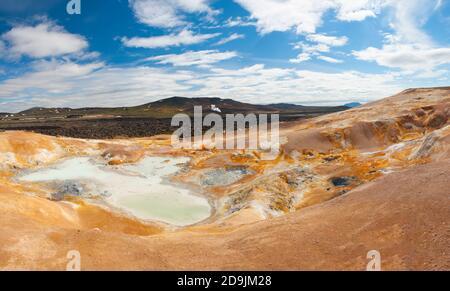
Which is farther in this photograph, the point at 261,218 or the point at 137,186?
the point at 137,186

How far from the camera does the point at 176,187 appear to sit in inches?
2608

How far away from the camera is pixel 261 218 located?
45.2 metres

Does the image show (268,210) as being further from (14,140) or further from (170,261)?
(14,140)

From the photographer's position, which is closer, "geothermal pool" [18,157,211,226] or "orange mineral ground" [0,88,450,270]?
"orange mineral ground" [0,88,450,270]

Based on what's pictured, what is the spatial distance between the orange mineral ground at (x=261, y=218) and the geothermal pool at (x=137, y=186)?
2561mm

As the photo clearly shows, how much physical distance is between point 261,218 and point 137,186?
28.1 m

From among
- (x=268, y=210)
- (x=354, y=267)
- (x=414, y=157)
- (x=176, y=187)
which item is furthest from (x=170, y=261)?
(x=414, y=157)

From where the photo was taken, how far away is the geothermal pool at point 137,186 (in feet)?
174

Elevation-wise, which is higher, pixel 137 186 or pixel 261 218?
pixel 137 186

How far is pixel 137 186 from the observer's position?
6456cm

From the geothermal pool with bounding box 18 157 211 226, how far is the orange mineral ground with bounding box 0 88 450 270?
2561mm

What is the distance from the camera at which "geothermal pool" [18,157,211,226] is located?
174ft

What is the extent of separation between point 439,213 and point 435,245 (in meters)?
3.35
